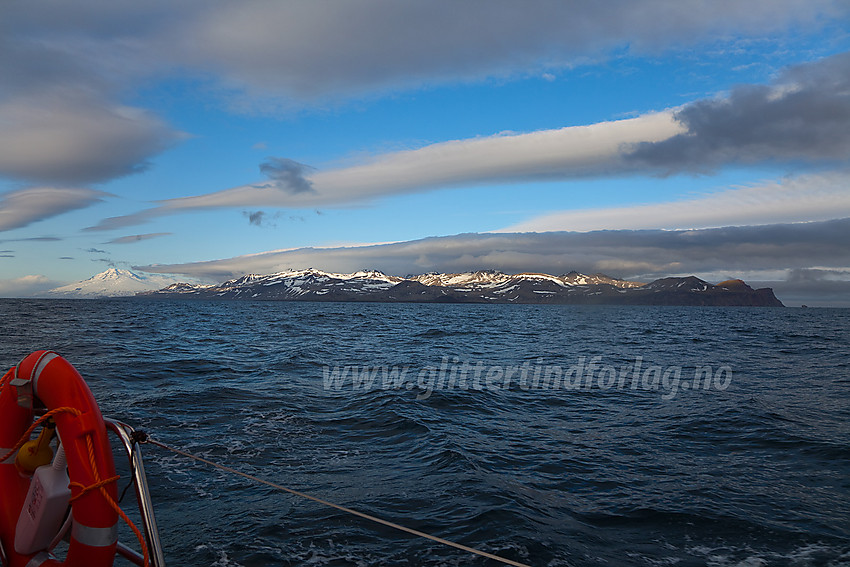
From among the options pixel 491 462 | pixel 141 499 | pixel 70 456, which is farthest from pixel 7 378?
pixel 491 462

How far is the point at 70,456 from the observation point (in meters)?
4.66

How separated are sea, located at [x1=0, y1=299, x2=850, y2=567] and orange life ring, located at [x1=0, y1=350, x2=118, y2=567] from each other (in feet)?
6.68

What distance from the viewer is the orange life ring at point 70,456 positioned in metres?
4.61

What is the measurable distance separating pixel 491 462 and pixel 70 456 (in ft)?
26.5

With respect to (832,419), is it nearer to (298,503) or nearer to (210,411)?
(298,503)

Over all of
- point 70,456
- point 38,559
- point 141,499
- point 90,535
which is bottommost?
point 38,559

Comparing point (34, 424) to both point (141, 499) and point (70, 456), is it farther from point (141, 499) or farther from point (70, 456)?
point (141, 499)

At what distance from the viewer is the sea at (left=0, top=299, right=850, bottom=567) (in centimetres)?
708

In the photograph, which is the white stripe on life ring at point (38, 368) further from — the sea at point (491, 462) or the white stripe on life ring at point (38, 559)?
the sea at point (491, 462)

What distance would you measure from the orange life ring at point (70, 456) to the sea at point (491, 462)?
2.04 metres

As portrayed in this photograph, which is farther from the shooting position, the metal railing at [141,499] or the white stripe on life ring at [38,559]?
the white stripe on life ring at [38,559]

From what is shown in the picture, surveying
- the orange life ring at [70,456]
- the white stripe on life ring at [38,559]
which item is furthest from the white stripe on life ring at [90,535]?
the white stripe on life ring at [38,559]

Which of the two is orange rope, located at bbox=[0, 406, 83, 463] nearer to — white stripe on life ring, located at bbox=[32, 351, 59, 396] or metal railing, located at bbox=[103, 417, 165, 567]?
white stripe on life ring, located at bbox=[32, 351, 59, 396]

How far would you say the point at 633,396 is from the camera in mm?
18219
